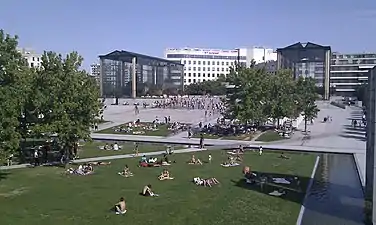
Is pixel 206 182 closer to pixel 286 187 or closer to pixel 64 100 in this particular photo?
pixel 286 187

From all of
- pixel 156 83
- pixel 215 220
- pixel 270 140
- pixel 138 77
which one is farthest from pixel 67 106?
pixel 156 83

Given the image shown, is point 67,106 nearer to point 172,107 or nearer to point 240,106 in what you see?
point 240,106

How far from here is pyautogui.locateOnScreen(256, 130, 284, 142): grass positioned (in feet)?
171

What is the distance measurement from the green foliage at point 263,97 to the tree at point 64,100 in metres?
23.0

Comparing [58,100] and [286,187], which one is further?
[58,100]

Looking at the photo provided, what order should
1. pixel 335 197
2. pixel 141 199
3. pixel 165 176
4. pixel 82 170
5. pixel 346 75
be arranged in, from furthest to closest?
1. pixel 346 75
2. pixel 82 170
3. pixel 165 176
4. pixel 335 197
5. pixel 141 199

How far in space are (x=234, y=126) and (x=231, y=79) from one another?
6.24 metres

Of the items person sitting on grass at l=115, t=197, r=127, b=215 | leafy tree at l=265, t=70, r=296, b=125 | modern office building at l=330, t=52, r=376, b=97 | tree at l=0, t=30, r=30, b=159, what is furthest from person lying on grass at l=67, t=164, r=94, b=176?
modern office building at l=330, t=52, r=376, b=97

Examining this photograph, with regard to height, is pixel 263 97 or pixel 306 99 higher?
pixel 263 97

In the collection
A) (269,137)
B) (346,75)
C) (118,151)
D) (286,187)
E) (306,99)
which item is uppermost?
(346,75)

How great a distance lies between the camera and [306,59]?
151 m

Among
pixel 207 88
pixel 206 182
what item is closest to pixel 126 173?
pixel 206 182

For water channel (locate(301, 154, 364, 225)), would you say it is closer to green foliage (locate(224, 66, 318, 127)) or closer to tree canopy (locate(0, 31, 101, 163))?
tree canopy (locate(0, 31, 101, 163))

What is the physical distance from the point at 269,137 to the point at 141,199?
31712mm
